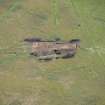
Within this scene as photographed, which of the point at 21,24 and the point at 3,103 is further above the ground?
the point at 21,24

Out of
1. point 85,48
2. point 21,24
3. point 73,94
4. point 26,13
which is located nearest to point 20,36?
point 21,24

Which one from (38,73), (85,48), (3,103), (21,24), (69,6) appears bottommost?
(3,103)

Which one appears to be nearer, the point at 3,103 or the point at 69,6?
the point at 3,103

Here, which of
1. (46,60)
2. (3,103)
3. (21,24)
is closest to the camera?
(3,103)

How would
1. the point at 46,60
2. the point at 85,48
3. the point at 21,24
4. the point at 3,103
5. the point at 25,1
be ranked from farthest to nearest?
the point at 25,1 < the point at 21,24 < the point at 85,48 < the point at 46,60 < the point at 3,103

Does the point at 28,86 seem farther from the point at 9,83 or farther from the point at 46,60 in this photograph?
the point at 46,60

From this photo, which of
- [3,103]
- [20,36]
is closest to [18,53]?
[20,36]
